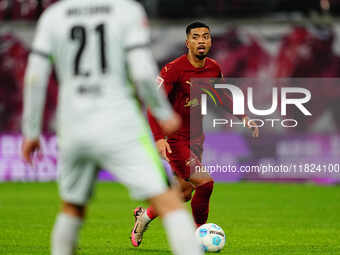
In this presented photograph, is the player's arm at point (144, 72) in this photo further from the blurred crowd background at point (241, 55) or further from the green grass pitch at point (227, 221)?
the blurred crowd background at point (241, 55)

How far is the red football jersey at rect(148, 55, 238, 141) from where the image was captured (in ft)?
31.0

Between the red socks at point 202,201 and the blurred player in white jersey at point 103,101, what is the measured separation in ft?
12.1

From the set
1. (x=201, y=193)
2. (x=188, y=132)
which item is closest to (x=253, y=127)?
(x=188, y=132)

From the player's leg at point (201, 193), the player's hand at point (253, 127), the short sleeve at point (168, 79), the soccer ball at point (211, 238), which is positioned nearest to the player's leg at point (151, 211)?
the player's leg at point (201, 193)

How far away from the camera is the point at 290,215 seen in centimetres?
1366

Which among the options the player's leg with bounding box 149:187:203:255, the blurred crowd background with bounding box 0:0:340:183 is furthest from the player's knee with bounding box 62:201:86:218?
the blurred crowd background with bounding box 0:0:340:183

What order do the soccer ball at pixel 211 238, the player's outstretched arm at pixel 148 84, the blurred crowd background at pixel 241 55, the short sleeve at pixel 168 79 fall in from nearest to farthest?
1. the player's outstretched arm at pixel 148 84
2. the soccer ball at pixel 211 238
3. the short sleeve at pixel 168 79
4. the blurred crowd background at pixel 241 55

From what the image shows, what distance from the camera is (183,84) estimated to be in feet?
31.2

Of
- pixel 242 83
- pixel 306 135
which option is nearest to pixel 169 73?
pixel 306 135

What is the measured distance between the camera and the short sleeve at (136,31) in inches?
215

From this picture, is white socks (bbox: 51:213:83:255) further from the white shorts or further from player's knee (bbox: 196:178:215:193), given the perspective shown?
player's knee (bbox: 196:178:215:193)

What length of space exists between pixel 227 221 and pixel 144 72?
24.0 ft

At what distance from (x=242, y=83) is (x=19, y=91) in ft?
21.3

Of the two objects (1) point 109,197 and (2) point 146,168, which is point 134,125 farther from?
(1) point 109,197
